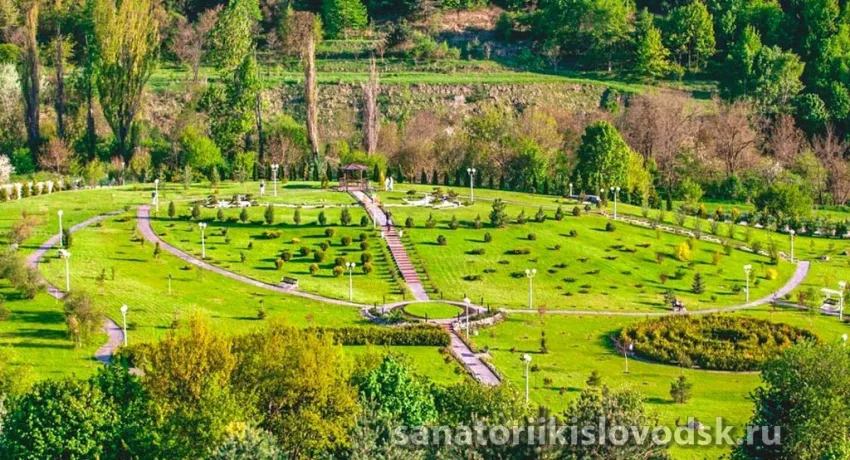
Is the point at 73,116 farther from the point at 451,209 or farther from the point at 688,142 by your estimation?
the point at 688,142

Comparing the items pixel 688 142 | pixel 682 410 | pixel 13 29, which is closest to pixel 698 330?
pixel 682 410

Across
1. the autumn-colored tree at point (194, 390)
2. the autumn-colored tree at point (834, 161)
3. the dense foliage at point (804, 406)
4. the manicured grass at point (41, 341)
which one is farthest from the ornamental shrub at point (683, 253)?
the autumn-colored tree at point (194, 390)

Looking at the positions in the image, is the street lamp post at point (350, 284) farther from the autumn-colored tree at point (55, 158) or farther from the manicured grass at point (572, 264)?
the autumn-colored tree at point (55, 158)

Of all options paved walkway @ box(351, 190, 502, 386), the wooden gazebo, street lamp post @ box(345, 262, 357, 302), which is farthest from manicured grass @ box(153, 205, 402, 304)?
the wooden gazebo

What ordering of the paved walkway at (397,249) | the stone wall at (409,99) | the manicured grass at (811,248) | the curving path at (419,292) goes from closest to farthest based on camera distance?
the curving path at (419,292)
the paved walkway at (397,249)
the manicured grass at (811,248)
the stone wall at (409,99)

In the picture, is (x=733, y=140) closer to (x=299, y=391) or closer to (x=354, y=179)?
(x=354, y=179)

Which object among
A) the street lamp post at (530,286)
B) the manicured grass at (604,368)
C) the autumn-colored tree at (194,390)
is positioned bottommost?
the manicured grass at (604,368)

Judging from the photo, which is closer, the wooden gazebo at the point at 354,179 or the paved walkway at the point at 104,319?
the paved walkway at the point at 104,319
